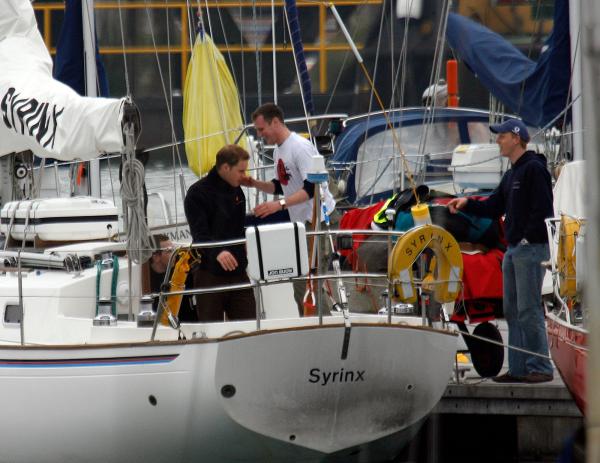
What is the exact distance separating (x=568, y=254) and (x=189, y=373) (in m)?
2.16

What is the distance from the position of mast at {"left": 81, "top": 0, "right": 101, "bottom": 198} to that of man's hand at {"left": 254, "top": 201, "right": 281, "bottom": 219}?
3.85 m

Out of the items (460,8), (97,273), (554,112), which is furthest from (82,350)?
(460,8)

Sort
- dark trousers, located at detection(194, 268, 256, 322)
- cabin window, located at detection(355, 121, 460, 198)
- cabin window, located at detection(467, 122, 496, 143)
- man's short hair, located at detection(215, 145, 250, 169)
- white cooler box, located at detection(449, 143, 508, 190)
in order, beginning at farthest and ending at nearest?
cabin window, located at detection(467, 122, 496, 143)
cabin window, located at detection(355, 121, 460, 198)
white cooler box, located at detection(449, 143, 508, 190)
man's short hair, located at detection(215, 145, 250, 169)
dark trousers, located at detection(194, 268, 256, 322)

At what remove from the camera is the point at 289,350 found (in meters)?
6.41

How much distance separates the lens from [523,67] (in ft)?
38.1

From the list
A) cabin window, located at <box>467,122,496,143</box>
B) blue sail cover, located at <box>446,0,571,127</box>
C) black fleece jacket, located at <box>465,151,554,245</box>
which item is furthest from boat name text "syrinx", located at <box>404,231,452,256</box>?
cabin window, located at <box>467,122,496,143</box>

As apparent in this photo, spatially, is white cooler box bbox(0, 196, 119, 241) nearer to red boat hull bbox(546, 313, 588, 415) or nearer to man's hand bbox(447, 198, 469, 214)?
man's hand bbox(447, 198, 469, 214)

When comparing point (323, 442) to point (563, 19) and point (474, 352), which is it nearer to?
point (474, 352)

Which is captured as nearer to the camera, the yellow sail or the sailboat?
the sailboat

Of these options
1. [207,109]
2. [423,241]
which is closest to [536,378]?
[423,241]

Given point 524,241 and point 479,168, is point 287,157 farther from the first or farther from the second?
point 479,168

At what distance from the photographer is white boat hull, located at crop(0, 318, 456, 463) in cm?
643

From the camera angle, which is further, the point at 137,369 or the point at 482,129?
the point at 482,129

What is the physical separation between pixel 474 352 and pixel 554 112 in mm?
2812
